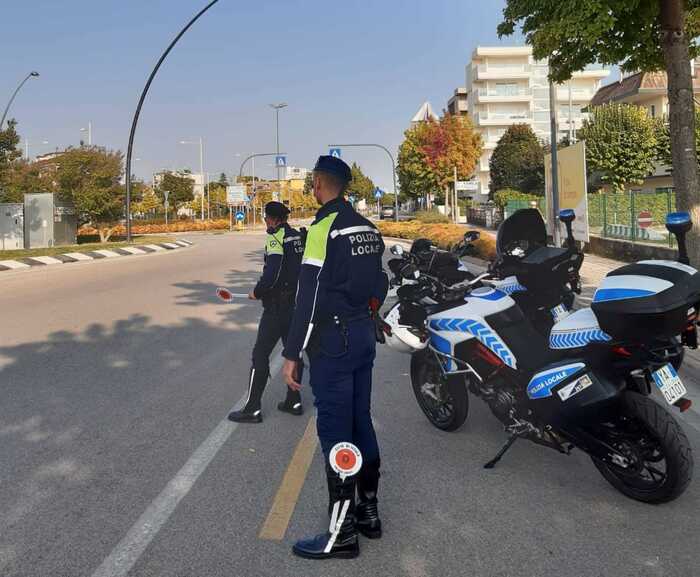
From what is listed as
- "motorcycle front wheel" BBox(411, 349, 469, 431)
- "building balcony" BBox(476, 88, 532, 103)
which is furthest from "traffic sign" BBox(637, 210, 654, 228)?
"building balcony" BBox(476, 88, 532, 103)

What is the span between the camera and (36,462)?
4172mm

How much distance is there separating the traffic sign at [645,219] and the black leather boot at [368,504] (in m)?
14.1

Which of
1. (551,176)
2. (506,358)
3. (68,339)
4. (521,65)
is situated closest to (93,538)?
(506,358)

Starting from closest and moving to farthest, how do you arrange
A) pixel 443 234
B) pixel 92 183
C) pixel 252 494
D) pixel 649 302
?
pixel 649 302
pixel 252 494
pixel 443 234
pixel 92 183

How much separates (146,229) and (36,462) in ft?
187

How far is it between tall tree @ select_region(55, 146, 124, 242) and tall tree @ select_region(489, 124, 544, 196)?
34279mm

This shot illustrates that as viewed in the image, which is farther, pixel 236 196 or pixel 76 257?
pixel 236 196

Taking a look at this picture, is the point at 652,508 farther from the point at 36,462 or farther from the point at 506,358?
the point at 36,462

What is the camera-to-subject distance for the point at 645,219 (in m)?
15.5

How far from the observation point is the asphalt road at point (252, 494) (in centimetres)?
297

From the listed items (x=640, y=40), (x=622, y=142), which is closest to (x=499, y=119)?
(x=622, y=142)

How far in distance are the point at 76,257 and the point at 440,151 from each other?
34.4 m

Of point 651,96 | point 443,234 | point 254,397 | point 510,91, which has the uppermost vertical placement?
point 510,91

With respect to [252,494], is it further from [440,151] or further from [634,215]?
[440,151]
